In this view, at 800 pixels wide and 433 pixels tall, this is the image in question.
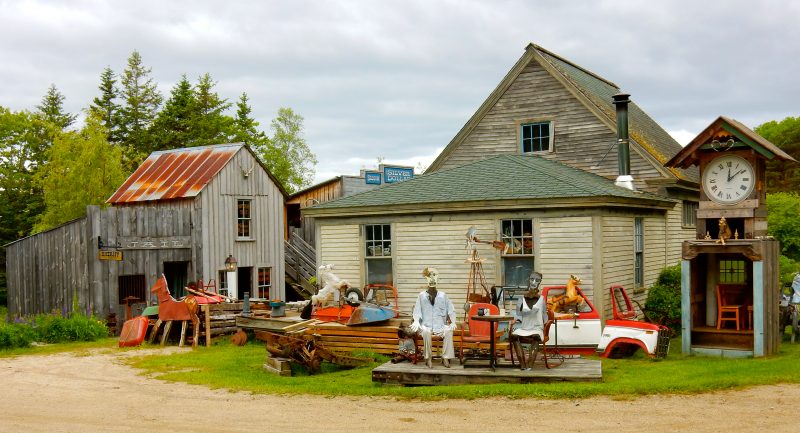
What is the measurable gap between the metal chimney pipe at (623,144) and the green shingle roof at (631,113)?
40.8 inches

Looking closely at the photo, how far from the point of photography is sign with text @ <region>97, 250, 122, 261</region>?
82.1 feet

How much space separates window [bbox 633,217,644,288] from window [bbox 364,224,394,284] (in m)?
6.42

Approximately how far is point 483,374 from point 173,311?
10657 mm

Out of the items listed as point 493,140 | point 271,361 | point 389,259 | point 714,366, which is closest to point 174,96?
point 493,140

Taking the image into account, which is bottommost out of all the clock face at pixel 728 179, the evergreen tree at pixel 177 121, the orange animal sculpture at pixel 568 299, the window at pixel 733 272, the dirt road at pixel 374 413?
the dirt road at pixel 374 413

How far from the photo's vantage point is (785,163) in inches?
2650

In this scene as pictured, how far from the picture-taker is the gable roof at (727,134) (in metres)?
16.7

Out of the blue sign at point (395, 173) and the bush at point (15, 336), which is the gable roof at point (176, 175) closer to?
the blue sign at point (395, 173)

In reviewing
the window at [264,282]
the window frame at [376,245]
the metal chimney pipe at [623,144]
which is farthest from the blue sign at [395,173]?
the window at [264,282]

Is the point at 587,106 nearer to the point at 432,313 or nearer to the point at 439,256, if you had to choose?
the point at 439,256

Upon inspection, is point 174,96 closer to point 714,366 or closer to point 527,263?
point 527,263

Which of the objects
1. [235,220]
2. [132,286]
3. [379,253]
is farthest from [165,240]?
[379,253]

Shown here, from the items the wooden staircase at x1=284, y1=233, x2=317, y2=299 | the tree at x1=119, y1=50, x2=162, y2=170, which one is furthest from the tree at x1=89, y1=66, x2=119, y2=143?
the wooden staircase at x1=284, y1=233, x2=317, y2=299

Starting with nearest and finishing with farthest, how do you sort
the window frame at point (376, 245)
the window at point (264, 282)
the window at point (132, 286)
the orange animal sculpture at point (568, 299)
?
the orange animal sculpture at point (568, 299)
the window frame at point (376, 245)
the window at point (132, 286)
the window at point (264, 282)
